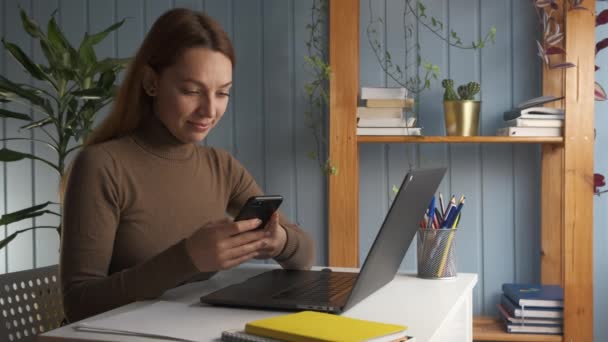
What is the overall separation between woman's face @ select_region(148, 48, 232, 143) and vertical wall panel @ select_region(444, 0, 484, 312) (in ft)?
4.68

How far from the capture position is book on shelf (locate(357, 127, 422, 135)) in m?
2.63

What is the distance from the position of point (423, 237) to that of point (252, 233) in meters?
0.55

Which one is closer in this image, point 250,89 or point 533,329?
point 533,329

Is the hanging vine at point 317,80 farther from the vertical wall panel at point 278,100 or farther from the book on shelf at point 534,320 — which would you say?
the book on shelf at point 534,320

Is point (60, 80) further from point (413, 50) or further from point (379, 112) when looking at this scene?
point (413, 50)

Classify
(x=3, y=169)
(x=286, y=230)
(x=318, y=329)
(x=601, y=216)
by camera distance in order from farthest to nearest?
(x=3, y=169) < (x=601, y=216) < (x=286, y=230) < (x=318, y=329)

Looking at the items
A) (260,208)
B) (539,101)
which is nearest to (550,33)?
(539,101)

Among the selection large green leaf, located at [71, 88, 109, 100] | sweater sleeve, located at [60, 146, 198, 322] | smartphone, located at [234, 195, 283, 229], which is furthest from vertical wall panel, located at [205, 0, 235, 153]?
smartphone, located at [234, 195, 283, 229]

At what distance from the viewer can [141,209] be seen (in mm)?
1619

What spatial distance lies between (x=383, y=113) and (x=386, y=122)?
0.04m

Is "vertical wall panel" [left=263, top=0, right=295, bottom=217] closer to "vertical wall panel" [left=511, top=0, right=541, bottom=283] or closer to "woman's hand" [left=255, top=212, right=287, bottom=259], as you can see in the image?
"vertical wall panel" [left=511, top=0, right=541, bottom=283]

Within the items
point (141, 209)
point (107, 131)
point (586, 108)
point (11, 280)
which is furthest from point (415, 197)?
point (586, 108)

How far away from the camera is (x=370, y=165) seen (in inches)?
116

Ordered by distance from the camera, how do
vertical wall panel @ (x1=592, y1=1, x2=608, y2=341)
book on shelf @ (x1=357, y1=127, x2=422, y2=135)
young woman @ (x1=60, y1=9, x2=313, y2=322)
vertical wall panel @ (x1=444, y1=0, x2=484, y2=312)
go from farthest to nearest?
1. vertical wall panel @ (x1=444, y1=0, x2=484, y2=312)
2. vertical wall panel @ (x1=592, y1=1, x2=608, y2=341)
3. book on shelf @ (x1=357, y1=127, x2=422, y2=135)
4. young woman @ (x1=60, y1=9, x2=313, y2=322)
